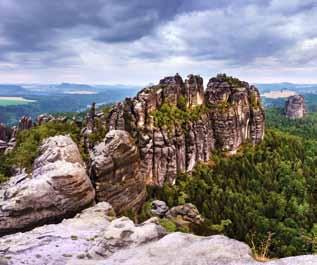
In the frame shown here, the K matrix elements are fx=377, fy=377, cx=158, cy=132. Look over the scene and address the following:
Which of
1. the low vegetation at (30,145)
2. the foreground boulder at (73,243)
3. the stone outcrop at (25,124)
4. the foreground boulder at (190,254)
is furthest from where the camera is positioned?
the stone outcrop at (25,124)

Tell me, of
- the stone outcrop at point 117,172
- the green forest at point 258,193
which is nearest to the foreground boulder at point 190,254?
the stone outcrop at point 117,172

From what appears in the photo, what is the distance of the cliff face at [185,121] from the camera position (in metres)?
62.3

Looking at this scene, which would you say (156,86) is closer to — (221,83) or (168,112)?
(168,112)

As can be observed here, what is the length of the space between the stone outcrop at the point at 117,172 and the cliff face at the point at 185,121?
15826mm

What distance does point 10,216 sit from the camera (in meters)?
23.6

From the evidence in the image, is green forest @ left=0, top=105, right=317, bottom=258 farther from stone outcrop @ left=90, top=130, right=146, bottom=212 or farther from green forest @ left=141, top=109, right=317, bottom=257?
stone outcrop @ left=90, top=130, right=146, bottom=212

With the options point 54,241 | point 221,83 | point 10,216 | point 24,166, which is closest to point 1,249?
point 54,241

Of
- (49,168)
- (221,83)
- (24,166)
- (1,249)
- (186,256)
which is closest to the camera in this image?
(186,256)

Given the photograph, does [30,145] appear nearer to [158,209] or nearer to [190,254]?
[158,209]

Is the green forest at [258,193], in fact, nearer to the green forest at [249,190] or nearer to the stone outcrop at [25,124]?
the green forest at [249,190]

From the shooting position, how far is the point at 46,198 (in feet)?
80.1

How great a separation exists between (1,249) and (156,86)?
56.6 metres

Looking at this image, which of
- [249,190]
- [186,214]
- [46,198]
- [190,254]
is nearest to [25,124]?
[249,190]

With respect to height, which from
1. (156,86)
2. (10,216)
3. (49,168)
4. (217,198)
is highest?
(156,86)
